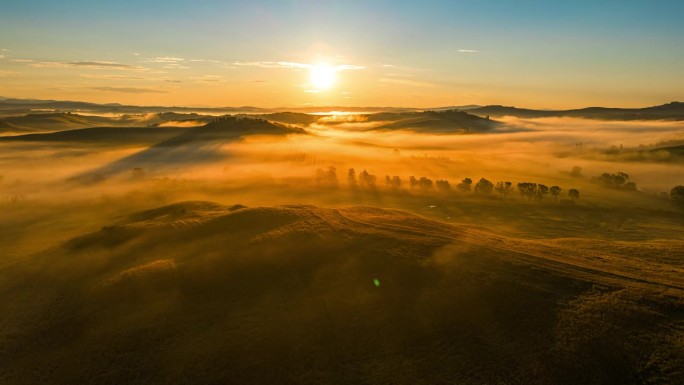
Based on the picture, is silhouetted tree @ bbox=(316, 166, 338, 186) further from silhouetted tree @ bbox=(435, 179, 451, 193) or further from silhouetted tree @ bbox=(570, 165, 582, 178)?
silhouetted tree @ bbox=(570, 165, 582, 178)

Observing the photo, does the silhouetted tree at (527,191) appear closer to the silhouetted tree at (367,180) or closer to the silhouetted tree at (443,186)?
the silhouetted tree at (443,186)

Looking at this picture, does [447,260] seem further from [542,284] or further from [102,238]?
[102,238]

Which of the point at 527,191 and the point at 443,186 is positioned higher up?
the point at 527,191

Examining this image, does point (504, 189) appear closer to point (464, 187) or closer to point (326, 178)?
point (464, 187)

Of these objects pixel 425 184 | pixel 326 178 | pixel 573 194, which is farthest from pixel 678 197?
pixel 326 178

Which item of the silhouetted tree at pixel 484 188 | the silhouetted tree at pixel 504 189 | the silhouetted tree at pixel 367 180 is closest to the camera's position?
the silhouetted tree at pixel 504 189

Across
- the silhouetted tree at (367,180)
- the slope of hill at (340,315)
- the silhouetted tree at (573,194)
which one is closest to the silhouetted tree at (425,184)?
the silhouetted tree at (367,180)
